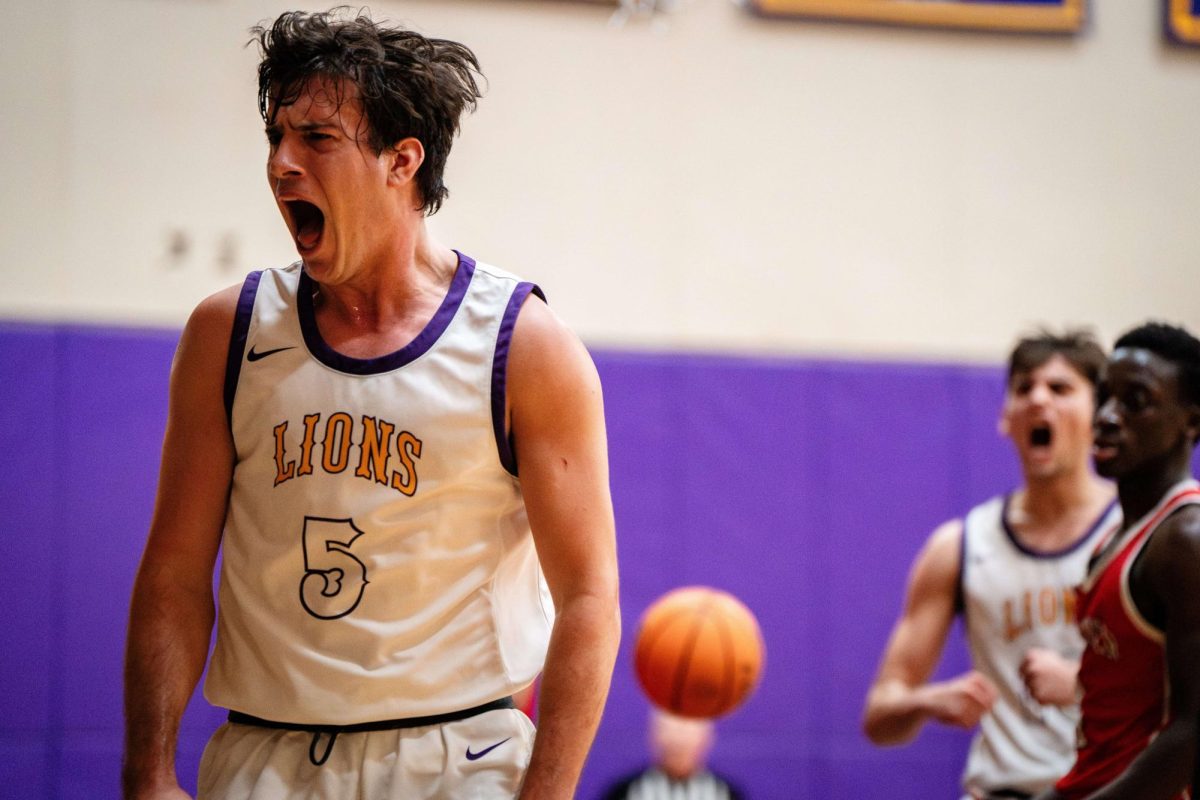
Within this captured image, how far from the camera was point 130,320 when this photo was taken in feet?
18.8

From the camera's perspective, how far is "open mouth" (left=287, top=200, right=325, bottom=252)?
2174 mm

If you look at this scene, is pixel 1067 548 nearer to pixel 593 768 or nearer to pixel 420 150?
pixel 593 768

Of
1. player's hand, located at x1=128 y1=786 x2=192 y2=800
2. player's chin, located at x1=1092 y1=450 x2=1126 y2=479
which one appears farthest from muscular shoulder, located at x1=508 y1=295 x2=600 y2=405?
player's chin, located at x1=1092 y1=450 x2=1126 y2=479

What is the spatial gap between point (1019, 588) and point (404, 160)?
289 centimetres

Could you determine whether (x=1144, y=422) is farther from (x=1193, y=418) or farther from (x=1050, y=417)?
(x=1050, y=417)

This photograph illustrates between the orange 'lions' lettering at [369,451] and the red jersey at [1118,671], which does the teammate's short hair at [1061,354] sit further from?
the orange 'lions' lettering at [369,451]

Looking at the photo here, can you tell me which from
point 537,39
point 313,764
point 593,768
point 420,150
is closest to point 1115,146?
point 537,39

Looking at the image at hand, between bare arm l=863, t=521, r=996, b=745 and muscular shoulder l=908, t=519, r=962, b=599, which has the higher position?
muscular shoulder l=908, t=519, r=962, b=599

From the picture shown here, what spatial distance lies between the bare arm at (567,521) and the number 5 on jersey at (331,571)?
0.28m

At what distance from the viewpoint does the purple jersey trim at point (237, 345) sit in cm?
221

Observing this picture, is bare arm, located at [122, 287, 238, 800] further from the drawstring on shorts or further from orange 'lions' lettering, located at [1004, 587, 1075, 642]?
orange 'lions' lettering, located at [1004, 587, 1075, 642]

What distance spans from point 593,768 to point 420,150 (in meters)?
4.22

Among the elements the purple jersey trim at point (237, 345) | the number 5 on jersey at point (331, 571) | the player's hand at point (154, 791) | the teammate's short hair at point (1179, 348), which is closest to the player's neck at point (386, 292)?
the purple jersey trim at point (237, 345)

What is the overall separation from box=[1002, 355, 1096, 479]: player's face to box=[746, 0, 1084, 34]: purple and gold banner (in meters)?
2.57
